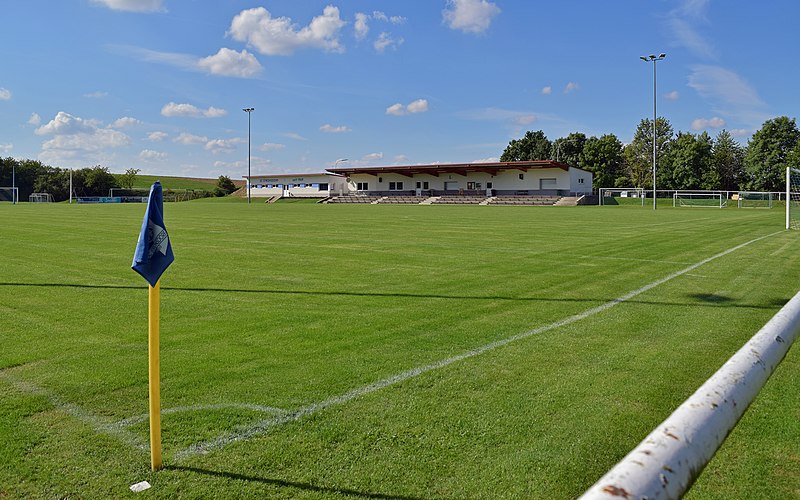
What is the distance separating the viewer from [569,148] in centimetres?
11412

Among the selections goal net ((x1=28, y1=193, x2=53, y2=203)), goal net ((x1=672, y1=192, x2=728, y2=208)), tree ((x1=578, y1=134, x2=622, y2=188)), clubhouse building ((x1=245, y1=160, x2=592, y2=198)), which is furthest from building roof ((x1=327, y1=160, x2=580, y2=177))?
goal net ((x1=28, y1=193, x2=53, y2=203))

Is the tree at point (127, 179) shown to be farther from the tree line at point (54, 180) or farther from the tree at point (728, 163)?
the tree at point (728, 163)

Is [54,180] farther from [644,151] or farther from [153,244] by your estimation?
[153,244]

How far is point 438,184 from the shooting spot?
91.2m

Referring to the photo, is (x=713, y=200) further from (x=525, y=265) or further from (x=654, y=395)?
(x=654, y=395)

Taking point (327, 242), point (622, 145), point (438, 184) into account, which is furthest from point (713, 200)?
point (327, 242)

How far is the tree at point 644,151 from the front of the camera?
349 feet

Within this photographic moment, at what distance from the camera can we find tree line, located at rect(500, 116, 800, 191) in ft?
285

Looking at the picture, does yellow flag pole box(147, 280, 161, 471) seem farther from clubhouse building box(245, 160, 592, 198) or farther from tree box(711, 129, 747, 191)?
tree box(711, 129, 747, 191)

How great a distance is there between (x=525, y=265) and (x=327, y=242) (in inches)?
289

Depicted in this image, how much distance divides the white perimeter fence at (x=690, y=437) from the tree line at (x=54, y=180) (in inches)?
4566

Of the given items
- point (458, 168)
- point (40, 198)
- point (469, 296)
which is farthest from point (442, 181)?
point (469, 296)

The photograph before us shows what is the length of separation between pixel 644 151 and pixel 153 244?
4670 inches

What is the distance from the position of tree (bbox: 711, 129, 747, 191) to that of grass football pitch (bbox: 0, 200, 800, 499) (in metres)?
98.2
